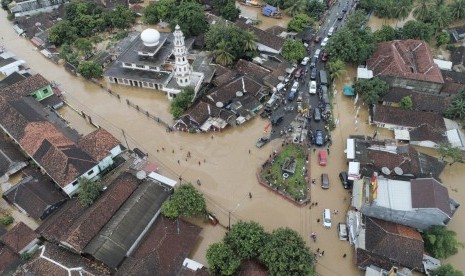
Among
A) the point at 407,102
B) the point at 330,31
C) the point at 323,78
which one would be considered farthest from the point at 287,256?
the point at 330,31

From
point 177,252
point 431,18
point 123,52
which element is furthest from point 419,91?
point 123,52

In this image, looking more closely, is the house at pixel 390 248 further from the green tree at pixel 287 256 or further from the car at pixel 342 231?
the green tree at pixel 287 256

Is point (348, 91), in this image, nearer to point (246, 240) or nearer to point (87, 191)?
point (246, 240)

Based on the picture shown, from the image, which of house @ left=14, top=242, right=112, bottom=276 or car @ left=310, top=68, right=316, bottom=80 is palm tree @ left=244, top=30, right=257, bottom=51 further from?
house @ left=14, top=242, right=112, bottom=276

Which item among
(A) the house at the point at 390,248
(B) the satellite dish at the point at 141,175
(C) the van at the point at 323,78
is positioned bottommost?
(B) the satellite dish at the point at 141,175

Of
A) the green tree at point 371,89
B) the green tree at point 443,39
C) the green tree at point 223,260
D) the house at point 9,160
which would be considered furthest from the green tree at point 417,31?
the house at point 9,160

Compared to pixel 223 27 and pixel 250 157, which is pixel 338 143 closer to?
pixel 250 157
